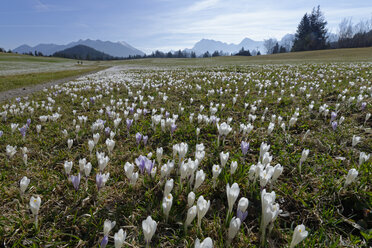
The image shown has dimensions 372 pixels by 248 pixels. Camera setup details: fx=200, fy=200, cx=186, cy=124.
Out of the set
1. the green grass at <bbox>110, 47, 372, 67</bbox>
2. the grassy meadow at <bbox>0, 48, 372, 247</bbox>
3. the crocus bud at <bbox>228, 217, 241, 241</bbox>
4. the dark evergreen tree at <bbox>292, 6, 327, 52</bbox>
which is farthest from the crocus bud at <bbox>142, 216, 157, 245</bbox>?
the dark evergreen tree at <bbox>292, 6, 327, 52</bbox>

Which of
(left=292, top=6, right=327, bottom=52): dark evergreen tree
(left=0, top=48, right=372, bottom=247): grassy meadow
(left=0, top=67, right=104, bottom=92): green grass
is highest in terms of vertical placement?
(left=292, top=6, right=327, bottom=52): dark evergreen tree

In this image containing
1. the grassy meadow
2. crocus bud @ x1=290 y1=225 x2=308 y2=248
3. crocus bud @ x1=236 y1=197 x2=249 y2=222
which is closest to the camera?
crocus bud @ x1=290 y1=225 x2=308 y2=248

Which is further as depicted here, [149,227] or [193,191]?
[193,191]

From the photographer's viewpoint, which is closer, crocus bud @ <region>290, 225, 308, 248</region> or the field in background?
crocus bud @ <region>290, 225, 308, 248</region>

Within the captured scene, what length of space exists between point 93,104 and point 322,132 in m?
5.79

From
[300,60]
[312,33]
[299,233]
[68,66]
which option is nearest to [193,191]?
[299,233]

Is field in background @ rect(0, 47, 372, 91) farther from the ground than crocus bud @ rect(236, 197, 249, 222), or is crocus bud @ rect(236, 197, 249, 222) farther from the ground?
field in background @ rect(0, 47, 372, 91)

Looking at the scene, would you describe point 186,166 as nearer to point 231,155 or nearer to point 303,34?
point 231,155

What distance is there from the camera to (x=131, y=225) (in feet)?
5.68

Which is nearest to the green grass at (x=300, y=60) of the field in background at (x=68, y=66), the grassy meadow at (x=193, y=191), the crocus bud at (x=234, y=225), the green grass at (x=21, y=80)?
the field in background at (x=68, y=66)

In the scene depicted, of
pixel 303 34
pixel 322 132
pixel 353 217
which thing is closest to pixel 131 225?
pixel 353 217

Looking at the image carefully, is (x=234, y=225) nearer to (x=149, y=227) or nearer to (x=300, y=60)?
(x=149, y=227)

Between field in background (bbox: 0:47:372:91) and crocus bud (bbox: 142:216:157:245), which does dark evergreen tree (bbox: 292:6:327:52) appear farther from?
crocus bud (bbox: 142:216:157:245)

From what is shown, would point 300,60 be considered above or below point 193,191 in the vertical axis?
above
